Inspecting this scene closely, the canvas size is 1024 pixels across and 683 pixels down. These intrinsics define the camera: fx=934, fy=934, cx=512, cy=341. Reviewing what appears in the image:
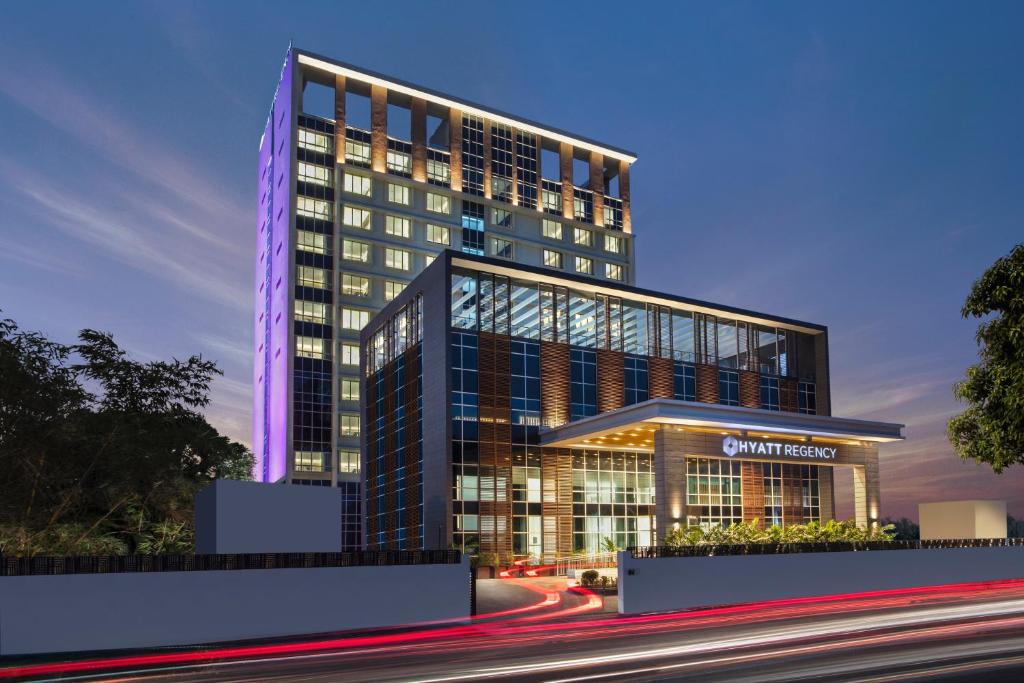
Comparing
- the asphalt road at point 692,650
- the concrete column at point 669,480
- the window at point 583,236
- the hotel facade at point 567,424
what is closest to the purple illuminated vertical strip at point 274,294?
the hotel facade at point 567,424

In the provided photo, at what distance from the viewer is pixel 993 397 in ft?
70.1

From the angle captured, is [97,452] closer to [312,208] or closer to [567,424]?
[567,424]

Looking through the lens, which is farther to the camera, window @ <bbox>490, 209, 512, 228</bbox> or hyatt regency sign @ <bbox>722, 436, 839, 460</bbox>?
window @ <bbox>490, 209, 512, 228</bbox>

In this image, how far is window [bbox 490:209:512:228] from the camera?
105 meters

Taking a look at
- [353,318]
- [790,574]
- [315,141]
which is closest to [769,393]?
[790,574]

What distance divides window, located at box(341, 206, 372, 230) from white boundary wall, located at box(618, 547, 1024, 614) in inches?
2675

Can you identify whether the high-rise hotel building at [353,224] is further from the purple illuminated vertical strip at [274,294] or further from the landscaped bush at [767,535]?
the landscaped bush at [767,535]

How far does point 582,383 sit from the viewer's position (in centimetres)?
5919

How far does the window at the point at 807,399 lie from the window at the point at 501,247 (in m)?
42.9

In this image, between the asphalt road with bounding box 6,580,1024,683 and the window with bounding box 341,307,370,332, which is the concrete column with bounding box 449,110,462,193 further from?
the asphalt road with bounding box 6,580,1024,683

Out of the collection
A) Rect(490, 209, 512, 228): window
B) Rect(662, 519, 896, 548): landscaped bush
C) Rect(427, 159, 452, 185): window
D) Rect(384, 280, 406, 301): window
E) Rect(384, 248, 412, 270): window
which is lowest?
Rect(662, 519, 896, 548): landscaped bush

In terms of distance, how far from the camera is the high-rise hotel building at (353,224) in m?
92.6

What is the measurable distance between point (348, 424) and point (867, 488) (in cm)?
5401

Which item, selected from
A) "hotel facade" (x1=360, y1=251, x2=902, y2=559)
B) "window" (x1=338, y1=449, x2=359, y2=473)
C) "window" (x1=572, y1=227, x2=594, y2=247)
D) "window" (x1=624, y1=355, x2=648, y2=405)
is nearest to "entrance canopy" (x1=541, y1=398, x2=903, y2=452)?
"hotel facade" (x1=360, y1=251, x2=902, y2=559)
